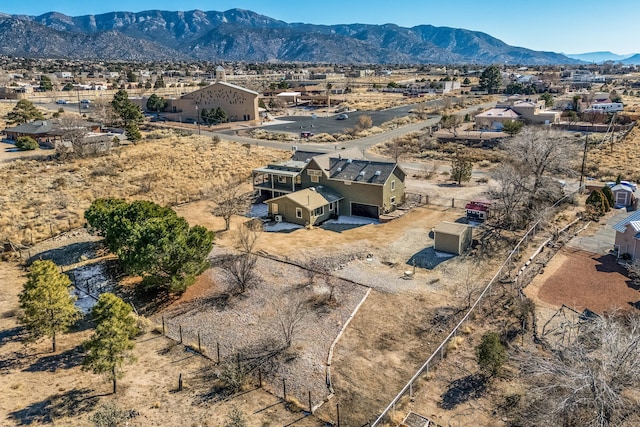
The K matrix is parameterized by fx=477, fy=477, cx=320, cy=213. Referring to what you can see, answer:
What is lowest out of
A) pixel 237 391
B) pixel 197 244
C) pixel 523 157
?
pixel 237 391

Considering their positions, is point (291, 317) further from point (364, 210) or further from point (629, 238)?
point (629, 238)

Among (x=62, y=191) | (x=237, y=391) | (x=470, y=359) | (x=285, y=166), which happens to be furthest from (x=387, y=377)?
(x=62, y=191)

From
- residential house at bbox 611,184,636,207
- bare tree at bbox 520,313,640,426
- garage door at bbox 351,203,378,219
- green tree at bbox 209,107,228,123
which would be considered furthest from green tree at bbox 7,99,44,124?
bare tree at bbox 520,313,640,426

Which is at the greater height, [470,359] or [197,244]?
[197,244]

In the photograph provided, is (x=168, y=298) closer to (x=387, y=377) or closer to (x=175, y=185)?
(x=387, y=377)

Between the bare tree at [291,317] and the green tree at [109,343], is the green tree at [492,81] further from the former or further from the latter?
the green tree at [109,343]

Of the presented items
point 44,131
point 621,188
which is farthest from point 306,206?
point 44,131
